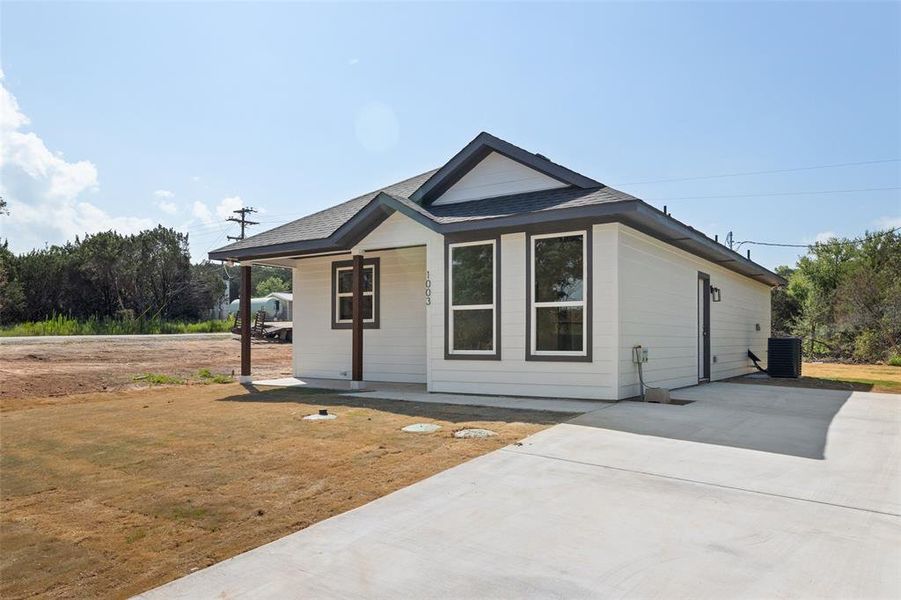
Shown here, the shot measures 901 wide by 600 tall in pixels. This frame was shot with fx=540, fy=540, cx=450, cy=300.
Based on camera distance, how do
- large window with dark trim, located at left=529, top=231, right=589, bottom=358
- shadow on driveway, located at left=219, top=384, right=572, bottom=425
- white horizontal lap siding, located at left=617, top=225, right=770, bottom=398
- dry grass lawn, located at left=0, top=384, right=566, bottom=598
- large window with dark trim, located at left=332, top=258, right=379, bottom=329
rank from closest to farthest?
dry grass lawn, located at left=0, top=384, right=566, bottom=598 < shadow on driveway, located at left=219, top=384, right=572, bottom=425 < large window with dark trim, located at left=529, top=231, right=589, bottom=358 < white horizontal lap siding, located at left=617, top=225, right=770, bottom=398 < large window with dark trim, located at left=332, top=258, right=379, bottom=329

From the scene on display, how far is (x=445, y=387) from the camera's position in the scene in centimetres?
926

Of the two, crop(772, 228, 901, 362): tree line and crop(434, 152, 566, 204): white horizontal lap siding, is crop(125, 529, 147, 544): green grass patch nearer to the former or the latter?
crop(434, 152, 566, 204): white horizontal lap siding

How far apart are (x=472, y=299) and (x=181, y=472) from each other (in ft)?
18.0

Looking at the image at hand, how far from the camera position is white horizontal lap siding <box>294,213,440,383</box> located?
11.1 metres

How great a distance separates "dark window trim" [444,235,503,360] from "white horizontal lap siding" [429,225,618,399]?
0.21 ft

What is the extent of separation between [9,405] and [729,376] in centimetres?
1457

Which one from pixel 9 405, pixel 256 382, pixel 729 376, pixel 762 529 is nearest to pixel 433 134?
pixel 256 382

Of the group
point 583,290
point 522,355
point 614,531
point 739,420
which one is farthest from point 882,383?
point 614,531

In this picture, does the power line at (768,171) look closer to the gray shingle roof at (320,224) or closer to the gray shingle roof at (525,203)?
the gray shingle roof at (320,224)

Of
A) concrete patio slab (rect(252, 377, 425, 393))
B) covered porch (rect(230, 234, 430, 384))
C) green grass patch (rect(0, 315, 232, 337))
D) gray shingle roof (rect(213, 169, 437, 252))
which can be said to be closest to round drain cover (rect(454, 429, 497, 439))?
concrete patio slab (rect(252, 377, 425, 393))

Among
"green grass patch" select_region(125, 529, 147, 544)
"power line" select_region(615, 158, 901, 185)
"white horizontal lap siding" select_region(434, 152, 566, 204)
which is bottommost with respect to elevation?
"green grass patch" select_region(125, 529, 147, 544)

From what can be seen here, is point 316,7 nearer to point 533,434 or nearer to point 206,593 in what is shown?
point 533,434

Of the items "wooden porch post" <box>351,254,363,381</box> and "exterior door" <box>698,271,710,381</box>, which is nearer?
"wooden porch post" <box>351,254,363,381</box>

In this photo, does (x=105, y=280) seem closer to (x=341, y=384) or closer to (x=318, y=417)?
(x=341, y=384)
